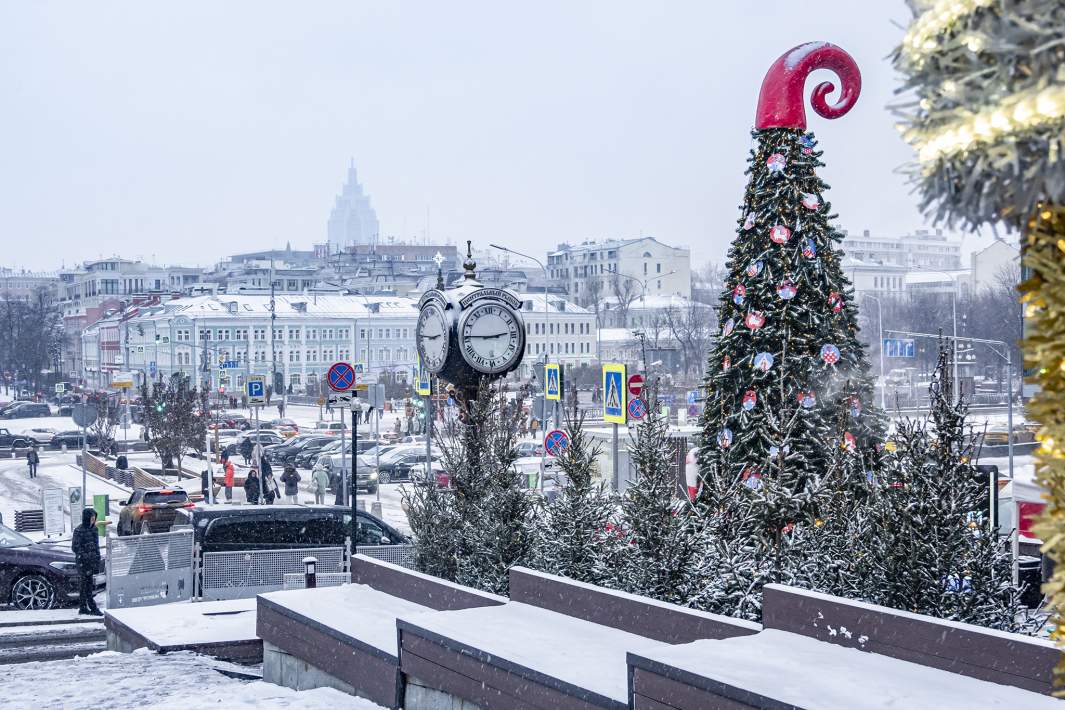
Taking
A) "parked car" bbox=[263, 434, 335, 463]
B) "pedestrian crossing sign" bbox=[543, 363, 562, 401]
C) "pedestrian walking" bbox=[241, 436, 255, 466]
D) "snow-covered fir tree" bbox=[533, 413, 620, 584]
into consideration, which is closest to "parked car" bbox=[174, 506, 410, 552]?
"snow-covered fir tree" bbox=[533, 413, 620, 584]

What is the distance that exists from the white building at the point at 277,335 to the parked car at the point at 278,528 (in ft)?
288

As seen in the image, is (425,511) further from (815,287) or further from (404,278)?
(404,278)

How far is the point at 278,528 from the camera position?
747 inches

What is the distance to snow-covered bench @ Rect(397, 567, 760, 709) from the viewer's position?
7785mm

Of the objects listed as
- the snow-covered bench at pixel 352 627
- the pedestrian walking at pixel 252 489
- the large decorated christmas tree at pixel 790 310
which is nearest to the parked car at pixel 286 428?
the pedestrian walking at pixel 252 489

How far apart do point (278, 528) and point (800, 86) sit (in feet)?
36.0

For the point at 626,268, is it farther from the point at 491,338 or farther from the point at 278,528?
the point at 491,338

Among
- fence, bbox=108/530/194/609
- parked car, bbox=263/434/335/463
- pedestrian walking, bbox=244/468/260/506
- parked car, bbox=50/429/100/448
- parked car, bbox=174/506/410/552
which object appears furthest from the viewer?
parked car, bbox=50/429/100/448

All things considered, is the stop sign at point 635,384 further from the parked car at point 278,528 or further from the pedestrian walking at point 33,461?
the pedestrian walking at point 33,461

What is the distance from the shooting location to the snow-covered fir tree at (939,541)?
8.32 metres

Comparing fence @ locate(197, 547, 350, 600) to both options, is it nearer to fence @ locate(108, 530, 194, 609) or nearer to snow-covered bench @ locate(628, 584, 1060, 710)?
fence @ locate(108, 530, 194, 609)

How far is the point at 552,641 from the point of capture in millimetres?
8984

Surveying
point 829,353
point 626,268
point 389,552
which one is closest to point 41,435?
point 389,552

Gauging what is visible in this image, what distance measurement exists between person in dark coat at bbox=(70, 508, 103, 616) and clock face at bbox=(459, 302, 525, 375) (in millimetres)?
6425
